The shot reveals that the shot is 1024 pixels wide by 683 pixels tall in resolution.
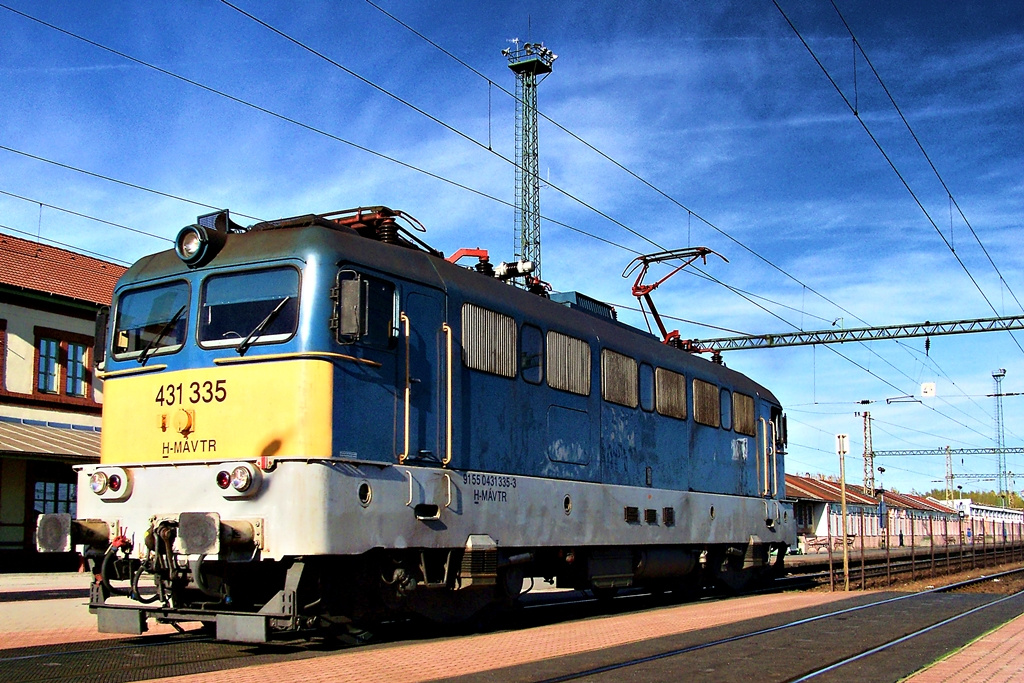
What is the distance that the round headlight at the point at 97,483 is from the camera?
10.3 m

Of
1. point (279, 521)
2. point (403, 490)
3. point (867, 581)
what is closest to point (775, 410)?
point (867, 581)

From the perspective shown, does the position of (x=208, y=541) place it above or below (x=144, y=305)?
below

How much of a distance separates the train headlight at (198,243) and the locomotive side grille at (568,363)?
14.9ft

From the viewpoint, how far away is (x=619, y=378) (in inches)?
592

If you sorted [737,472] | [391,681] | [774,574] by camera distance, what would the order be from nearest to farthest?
[391,681]
[737,472]
[774,574]

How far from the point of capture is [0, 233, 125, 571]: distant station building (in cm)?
2311

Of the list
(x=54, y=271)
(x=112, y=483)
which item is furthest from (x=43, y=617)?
(x=54, y=271)

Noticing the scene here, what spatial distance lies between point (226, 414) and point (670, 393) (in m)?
8.63

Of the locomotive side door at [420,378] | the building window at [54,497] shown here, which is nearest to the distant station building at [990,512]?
the building window at [54,497]

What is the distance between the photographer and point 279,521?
9266 mm

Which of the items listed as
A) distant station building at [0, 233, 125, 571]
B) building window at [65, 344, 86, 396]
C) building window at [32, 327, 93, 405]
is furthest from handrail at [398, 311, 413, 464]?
building window at [65, 344, 86, 396]

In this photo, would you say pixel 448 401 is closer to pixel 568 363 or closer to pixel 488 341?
pixel 488 341

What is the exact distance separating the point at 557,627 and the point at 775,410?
10.2 m

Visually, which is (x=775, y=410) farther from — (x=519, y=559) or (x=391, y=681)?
(x=391, y=681)
